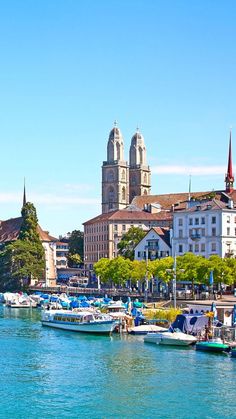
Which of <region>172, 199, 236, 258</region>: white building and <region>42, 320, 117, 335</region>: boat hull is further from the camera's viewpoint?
<region>172, 199, 236, 258</region>: white building

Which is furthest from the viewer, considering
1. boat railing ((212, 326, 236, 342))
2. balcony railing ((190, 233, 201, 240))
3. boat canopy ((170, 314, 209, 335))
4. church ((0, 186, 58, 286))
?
church ((0, 186, 58, 286))

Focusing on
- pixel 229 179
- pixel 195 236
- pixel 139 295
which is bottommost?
pixel 139 295

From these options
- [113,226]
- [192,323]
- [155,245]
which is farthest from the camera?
[113,226]

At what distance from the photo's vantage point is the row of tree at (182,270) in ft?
318

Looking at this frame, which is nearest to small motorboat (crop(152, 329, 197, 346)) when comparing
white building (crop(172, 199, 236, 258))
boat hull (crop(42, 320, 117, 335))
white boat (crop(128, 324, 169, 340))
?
white boat (crop(128, 324, 169, 340))

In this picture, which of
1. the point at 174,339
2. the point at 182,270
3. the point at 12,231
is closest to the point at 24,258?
the point at 12,231

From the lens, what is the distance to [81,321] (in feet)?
258

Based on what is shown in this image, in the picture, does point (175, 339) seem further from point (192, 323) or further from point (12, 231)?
point (12, 231)

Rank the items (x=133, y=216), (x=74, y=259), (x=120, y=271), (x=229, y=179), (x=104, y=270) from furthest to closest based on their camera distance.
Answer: (x=74, y=259) → (x=133, y=216) → (x=229, y=179) → (x=104, y=270) → (x=120, y=271)

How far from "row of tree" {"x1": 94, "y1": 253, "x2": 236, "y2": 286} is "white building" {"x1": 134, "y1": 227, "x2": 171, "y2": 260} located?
5745 mm

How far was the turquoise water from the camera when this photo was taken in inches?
1589

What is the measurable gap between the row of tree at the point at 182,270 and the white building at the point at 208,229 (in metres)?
7.66

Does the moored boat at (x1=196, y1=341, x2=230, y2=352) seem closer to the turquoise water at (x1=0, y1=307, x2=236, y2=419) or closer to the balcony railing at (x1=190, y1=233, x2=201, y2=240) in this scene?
the turquoise water at (x1=0, y1=307, x2=236, y2=419)

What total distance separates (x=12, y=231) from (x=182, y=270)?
92.3 m
